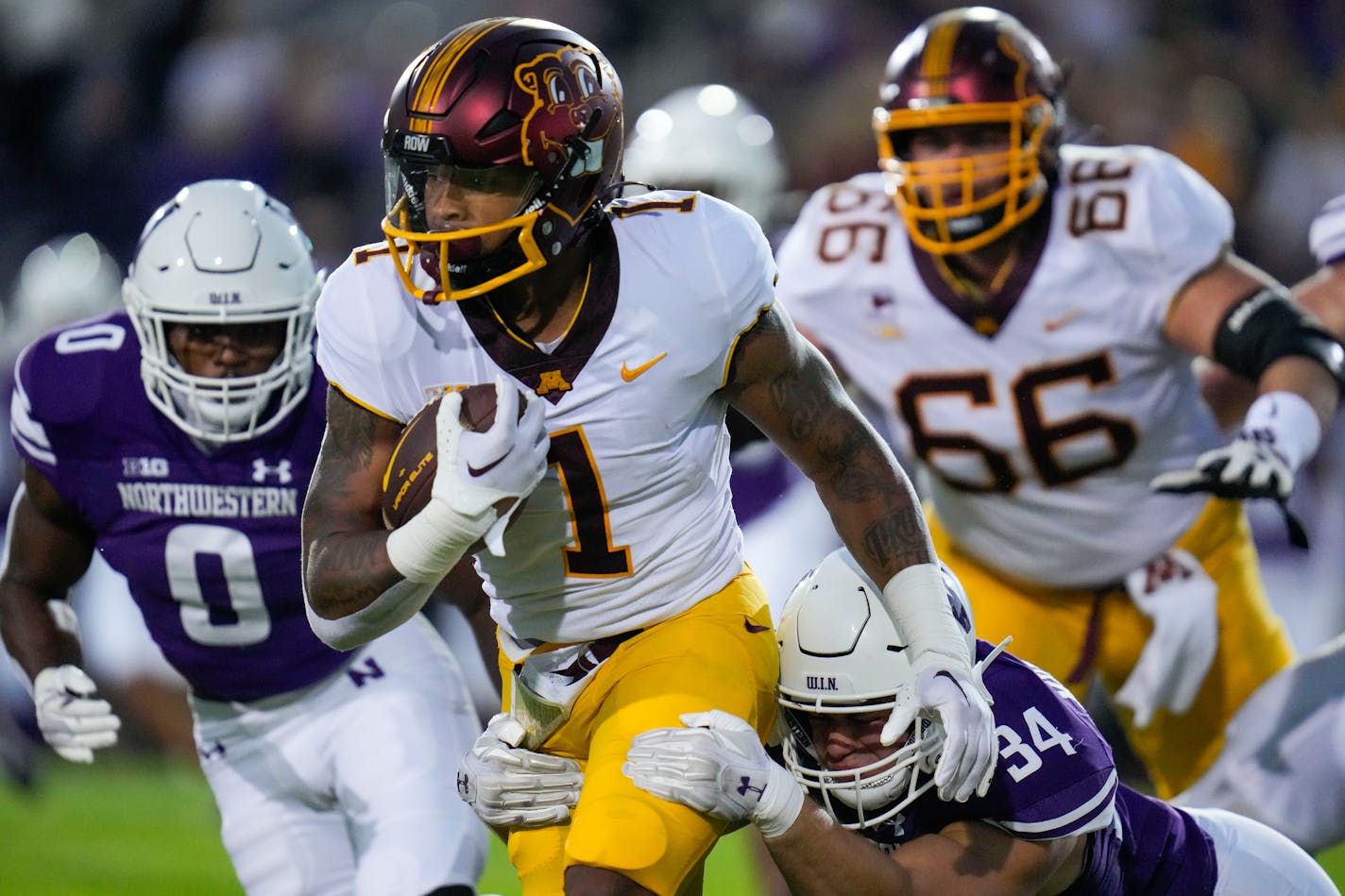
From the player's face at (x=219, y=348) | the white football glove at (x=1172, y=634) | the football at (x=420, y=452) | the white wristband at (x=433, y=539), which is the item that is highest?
the football at (x=420, y=452)

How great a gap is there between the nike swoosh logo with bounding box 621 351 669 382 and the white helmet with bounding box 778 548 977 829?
0.50 metres

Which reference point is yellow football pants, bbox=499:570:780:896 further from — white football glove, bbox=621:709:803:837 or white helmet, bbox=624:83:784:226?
white helmet, bbox=624:83:784:226

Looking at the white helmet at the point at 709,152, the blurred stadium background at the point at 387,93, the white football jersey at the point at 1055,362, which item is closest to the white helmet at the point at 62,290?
the blurred stadium background at the point at 387,93

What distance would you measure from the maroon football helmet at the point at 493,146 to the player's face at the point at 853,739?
844 mm

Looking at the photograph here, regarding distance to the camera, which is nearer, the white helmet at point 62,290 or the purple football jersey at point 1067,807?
the purple football jersey at point 1067,807

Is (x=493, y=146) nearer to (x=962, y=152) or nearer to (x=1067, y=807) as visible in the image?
(x=1067, y=807)

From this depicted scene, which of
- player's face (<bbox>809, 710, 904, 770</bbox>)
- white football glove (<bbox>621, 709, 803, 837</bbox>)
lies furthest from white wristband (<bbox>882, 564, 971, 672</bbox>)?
white football glove (<bbox>621, 709, 803, 837</bbox>)

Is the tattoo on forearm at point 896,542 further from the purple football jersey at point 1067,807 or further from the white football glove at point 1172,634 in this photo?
the white football glove at point 1172,634

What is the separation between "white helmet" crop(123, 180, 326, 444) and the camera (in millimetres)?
3568

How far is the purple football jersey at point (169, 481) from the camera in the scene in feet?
11.9

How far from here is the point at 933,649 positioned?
263 centimetres

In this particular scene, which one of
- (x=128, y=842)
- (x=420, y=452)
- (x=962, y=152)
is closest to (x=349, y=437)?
(x=420, y=452)

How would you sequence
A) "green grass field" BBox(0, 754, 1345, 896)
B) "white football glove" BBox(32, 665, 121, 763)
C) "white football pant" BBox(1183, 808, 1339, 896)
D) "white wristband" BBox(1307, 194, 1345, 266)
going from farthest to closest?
"green grass field" BBox(0, 754, 1345, 896) < "white wristband" BBox(1307, 194, 1345, 266) < "white football glove" BBox(32, 665, 121, 763) < "white football pant" BBox(1183, 808, 1339, 896)

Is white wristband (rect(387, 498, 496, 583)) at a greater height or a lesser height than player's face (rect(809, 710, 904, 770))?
greater
